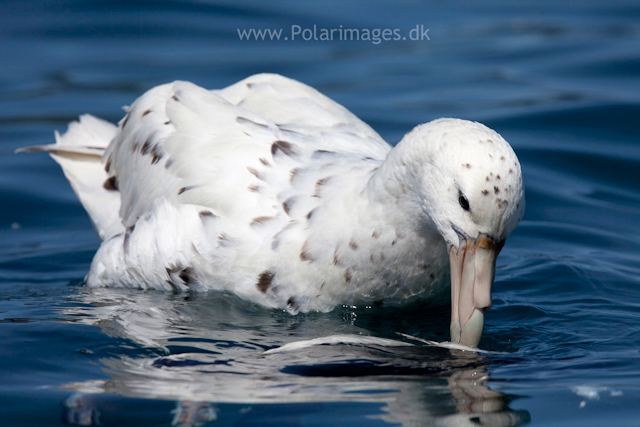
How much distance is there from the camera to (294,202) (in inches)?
214

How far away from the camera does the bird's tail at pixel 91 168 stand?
691cm

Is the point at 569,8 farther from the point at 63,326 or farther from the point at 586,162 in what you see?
the point at 63,326

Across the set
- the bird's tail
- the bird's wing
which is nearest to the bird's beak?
the bird's wing

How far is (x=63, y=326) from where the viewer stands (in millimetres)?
5129

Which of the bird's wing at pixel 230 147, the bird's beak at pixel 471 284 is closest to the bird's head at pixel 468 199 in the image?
the bird's beak at pixel 471 284

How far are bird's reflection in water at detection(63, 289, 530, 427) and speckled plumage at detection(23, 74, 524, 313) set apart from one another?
0.28 m

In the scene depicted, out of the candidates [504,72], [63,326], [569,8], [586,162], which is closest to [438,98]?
[504,72]

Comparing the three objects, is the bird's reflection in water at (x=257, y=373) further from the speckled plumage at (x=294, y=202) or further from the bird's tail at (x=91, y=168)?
the bird's tail at (x=91, y=168)

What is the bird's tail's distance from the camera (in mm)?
6906

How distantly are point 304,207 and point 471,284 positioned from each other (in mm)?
1248

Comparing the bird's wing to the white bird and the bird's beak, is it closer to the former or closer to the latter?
the white bird

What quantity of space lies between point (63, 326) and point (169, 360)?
0.85 m

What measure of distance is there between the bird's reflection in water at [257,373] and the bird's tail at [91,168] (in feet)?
4.84

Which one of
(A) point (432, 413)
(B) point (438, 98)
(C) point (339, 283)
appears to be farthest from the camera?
(B) point (438, 98)
